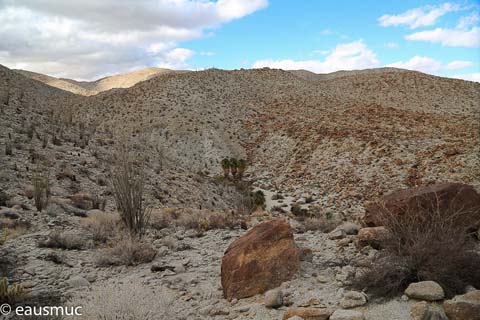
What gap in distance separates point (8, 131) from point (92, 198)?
234 inches

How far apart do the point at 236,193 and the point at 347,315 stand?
49.9ft

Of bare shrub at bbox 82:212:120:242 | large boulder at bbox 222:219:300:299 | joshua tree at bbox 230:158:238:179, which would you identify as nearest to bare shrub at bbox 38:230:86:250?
bare shrub at bbox 82:212:120:242

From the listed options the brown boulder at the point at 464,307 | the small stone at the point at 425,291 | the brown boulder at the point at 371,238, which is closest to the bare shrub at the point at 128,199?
the brown boulder at the point at 371,238

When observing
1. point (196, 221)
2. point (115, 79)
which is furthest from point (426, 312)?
point (115, 79)

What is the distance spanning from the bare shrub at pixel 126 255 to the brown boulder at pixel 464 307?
4.69 meters

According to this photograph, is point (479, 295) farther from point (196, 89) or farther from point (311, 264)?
point (196, 89)

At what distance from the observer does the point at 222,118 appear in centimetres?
3086

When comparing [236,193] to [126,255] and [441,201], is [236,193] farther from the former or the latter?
[441,201]

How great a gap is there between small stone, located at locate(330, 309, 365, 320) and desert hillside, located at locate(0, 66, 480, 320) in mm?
20

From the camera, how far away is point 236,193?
1892 centimetres

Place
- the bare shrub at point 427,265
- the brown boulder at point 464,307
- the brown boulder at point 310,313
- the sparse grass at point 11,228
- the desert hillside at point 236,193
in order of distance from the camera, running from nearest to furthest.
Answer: the brown boulder at point 464,307
the brown boulder at point 310,313
the bare shrub at point 427,265
the desert hillside at point 236,193
the sparse grass at point 11,228

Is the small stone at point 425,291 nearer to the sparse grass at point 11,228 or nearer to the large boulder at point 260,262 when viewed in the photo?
the large boulder at point 260,262

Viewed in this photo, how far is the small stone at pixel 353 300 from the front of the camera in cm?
405

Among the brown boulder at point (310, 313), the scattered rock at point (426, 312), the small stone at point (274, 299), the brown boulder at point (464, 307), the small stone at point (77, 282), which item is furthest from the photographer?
the small stone at point (77, 282)
